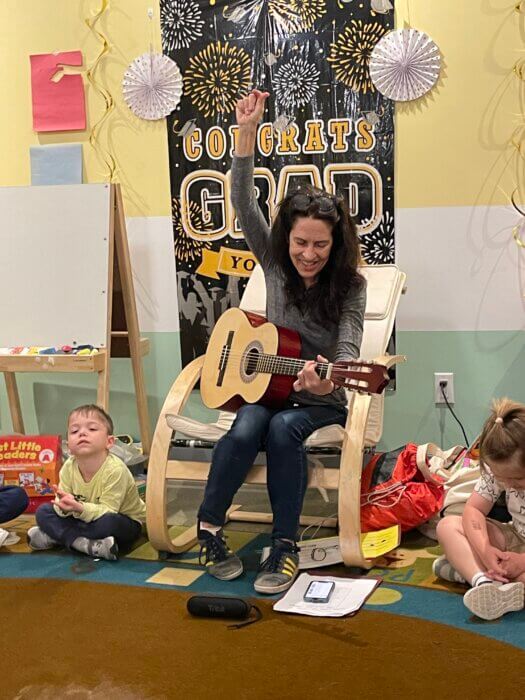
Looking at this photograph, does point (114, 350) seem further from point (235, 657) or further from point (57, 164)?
point (235, 657)

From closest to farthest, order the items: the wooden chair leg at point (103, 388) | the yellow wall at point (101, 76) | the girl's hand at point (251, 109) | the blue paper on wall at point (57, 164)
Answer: the girl's hand at point (251, 109) → the wooden chair leg at point (103, 388) → the yellow wall at point (101, 76) → the blue paper on wall at point (57, 164)

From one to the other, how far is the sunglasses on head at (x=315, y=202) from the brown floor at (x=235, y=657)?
3.61 ft

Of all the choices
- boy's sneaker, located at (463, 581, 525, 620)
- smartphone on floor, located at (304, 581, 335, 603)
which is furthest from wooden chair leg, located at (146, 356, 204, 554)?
boy's sneaker, located at (463, 581, 525, 620)

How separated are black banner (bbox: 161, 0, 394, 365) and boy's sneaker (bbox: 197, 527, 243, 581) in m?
1.27

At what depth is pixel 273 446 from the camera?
2.31 meters

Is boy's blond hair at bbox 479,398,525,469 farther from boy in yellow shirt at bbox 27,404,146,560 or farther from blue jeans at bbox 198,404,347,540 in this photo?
boy in yellow shirt at bbox 27,404,146,560

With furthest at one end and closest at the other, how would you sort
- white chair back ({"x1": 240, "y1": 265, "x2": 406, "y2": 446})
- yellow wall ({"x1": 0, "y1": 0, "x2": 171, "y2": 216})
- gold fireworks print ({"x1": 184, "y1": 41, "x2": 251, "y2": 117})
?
yellow wall ({"x1": 0, "y1": 0, "x2": 171, "y2": 216})
gold fireworks print ({"x1": 184, "y1": 41, "x2": 251, "y2": 117})
white chair back ({"x1": 240, "y1": 265, "x2": 406, "y2": 446})

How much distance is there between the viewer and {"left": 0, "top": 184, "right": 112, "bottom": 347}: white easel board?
10.5 ft

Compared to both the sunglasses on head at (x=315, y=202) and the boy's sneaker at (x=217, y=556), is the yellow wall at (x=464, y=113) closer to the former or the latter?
the sunglasses on head at (x=315, y=202)

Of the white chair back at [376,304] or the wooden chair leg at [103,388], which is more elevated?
the white chair back at [376,304]

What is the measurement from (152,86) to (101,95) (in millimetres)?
242

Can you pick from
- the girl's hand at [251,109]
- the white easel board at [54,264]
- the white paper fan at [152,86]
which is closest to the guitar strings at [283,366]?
the girl's hand at [251,109]

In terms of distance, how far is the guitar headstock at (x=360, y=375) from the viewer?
7.20ft

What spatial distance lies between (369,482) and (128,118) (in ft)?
5.84
